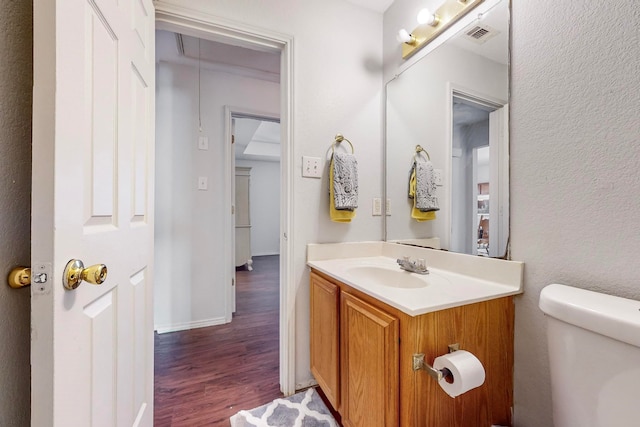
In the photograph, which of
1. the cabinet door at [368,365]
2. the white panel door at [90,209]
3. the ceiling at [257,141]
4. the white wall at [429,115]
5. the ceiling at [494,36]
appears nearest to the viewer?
the white panel door at [90,209]

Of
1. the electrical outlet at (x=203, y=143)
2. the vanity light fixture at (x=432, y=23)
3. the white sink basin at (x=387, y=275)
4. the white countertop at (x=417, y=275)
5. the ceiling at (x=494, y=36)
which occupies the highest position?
the vanity light fixture at (x=432, y=23)

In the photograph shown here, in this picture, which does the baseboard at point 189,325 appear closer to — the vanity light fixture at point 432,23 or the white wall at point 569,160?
the white wall at point 569,160

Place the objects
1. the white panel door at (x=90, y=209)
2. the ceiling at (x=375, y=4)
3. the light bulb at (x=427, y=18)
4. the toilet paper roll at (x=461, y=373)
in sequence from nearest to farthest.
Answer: the white panel door at (x=90, y=209), the toilet paper roll at (x=461, y=373), the light bulb at (x=427, y=18), the ceiling at (x=375, y=4)

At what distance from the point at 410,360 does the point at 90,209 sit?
95cm

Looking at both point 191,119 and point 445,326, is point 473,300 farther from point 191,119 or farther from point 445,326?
point 191,119

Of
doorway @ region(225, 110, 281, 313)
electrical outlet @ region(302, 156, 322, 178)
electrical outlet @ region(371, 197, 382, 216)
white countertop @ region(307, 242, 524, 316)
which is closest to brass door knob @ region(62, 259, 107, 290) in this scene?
white countertop @ region(307, 242, 524, 316)

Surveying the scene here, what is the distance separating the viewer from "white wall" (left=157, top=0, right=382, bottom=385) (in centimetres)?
145

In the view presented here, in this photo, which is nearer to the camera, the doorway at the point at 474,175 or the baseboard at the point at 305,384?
the doorway at the point at 474,175

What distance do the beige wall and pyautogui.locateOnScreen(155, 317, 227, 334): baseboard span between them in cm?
174

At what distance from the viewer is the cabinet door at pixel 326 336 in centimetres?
115

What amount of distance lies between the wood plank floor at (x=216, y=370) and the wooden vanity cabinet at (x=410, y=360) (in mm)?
590

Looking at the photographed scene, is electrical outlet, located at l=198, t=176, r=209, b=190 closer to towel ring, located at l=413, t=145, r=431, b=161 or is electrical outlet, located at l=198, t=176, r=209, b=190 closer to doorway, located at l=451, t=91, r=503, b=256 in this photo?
towel ring, located at l=413, t=145, r=431, b=161

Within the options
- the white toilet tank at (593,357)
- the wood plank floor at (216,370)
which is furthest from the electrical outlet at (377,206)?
the wood plank floor at (216,370)

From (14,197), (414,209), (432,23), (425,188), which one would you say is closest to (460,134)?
(425,188)
